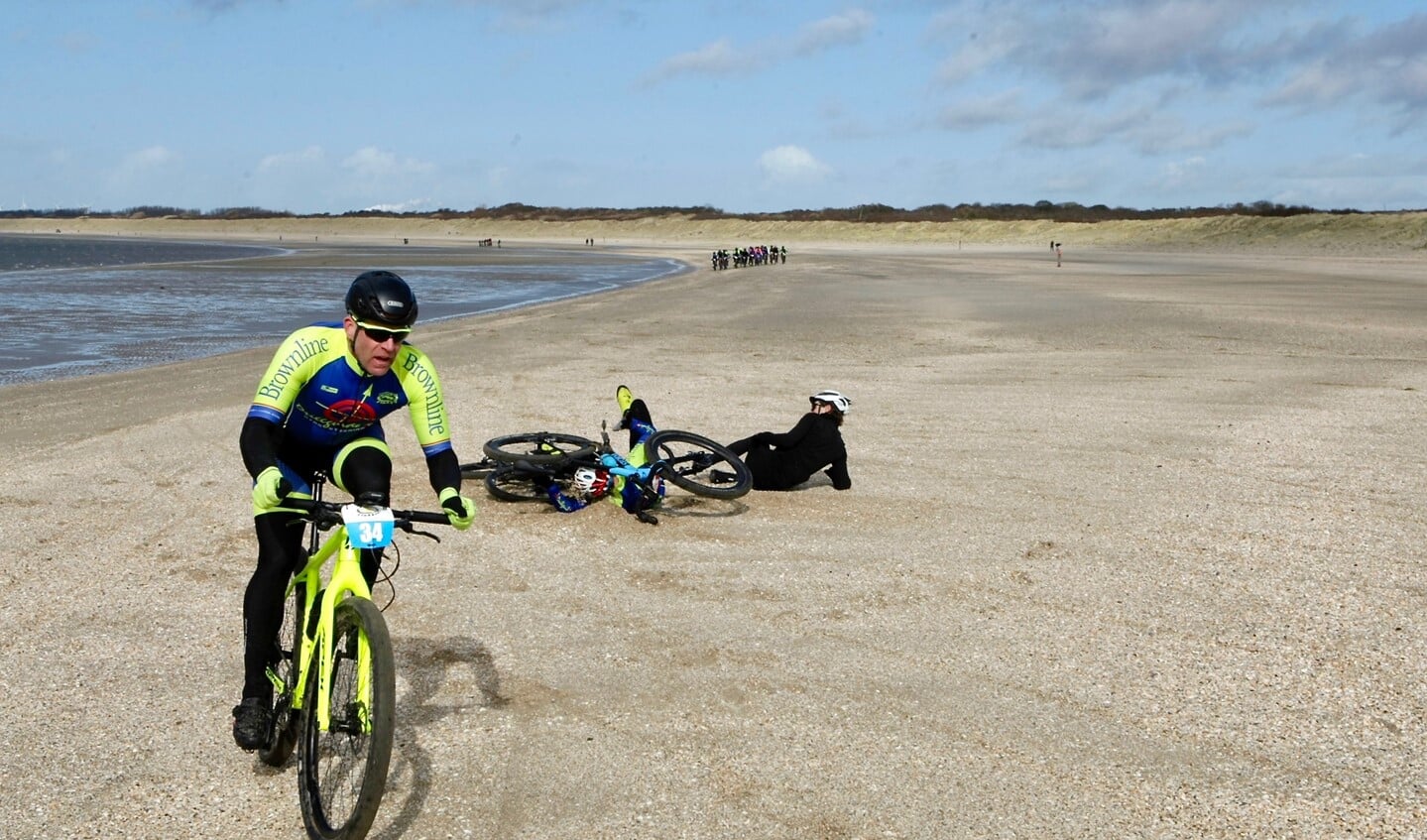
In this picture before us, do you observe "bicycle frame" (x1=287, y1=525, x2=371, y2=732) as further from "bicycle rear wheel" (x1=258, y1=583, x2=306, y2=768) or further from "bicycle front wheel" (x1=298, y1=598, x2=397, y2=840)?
"bicycle rear wheel" (x1=258, y1=583, x2=306, y2=768)

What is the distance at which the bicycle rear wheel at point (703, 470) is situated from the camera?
8.98 m

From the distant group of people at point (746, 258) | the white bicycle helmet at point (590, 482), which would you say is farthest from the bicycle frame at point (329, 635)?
the distant group of people at point (746, 258)

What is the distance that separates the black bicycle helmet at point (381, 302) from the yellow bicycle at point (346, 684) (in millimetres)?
745

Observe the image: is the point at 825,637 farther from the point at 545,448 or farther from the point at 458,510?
the point at 545,448

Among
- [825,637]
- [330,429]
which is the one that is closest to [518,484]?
[825,637]

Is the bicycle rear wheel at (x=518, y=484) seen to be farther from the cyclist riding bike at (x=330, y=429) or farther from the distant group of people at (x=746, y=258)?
the distant group of people at (x=746, y=258)

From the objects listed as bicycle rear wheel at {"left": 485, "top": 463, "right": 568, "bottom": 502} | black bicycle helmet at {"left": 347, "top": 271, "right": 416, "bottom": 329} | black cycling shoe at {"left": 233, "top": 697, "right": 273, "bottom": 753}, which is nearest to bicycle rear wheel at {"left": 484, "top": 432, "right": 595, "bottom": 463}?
bicycle rear wheel at {"left": 485, "top": 463, "right": 568, "bottom": 502}

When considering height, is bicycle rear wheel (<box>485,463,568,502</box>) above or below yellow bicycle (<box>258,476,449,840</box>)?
below

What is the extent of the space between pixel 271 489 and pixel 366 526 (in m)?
0.39

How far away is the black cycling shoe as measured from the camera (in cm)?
455

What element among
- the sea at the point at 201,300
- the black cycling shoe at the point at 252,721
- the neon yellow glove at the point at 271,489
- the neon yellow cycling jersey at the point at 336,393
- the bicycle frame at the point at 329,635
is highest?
the neon yellow cycling jersey at the point at 336,393

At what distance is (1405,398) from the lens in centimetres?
1488

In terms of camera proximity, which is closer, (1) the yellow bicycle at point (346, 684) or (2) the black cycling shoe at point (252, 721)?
(1) the yellow bicycle at point (346, 684)

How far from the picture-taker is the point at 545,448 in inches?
387
